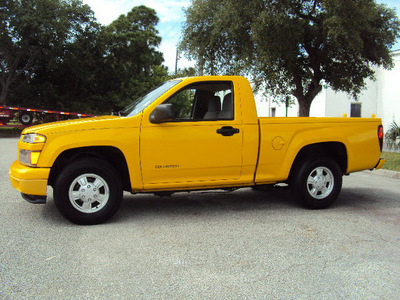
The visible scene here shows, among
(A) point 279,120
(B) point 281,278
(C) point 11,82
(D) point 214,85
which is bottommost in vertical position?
(B) point 281,278

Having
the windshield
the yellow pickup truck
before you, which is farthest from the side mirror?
the windshield

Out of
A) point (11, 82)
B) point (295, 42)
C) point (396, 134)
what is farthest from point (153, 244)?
point (11, 82)

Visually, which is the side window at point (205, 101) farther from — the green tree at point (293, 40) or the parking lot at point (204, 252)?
the green tree at point (293, 40)

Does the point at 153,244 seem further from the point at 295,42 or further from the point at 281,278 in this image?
the point at 295,42

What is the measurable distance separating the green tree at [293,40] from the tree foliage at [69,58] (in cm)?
1048

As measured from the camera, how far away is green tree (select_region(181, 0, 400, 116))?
15844 millimetres

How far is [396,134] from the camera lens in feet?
40.0

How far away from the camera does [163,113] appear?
4.63 meters

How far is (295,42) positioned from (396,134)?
22.5 feet

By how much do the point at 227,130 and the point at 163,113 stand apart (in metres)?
0.91

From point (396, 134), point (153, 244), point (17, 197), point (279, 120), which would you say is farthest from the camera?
point (396, 134)

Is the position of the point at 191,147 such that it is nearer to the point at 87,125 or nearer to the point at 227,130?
the point at 227,130

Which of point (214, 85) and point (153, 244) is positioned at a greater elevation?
point (214, 85)

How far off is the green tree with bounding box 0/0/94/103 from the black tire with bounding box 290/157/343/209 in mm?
22990
